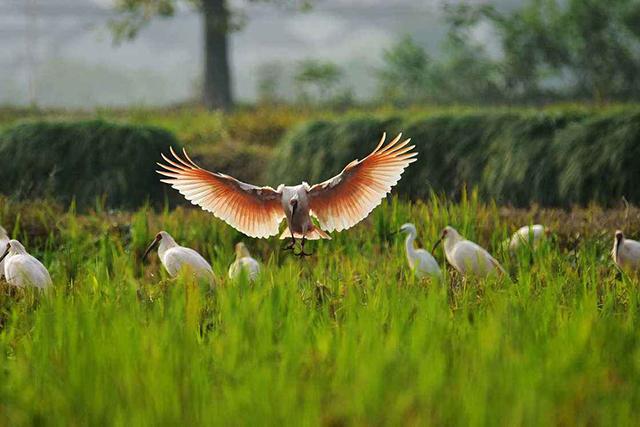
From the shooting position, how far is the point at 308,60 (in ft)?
73.6

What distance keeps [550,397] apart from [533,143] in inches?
265

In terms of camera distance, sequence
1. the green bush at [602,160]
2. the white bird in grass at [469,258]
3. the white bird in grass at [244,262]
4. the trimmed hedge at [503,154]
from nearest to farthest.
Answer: the white bird in grass at [244,262], the white bird in grass at [469,258], the green bush at [602,160], the trimmed hedge at [503,154]

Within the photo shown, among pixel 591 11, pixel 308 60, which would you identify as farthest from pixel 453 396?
pixel 308 60

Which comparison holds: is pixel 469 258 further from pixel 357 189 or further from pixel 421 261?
pixel 357 189

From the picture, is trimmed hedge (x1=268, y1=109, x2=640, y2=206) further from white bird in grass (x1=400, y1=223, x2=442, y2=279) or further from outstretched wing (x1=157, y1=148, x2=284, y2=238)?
outstretched wing (x1=157, y1=148, x2=284, y2=238)

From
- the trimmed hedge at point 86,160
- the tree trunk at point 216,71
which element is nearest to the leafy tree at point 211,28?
the tree trunk at point 216,71

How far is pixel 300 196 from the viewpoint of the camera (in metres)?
4.54

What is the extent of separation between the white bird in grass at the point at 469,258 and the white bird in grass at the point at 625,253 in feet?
2.12

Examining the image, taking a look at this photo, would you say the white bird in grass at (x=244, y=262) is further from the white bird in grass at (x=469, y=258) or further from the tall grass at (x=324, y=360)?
the white bird in grass at (x=469, y=258)

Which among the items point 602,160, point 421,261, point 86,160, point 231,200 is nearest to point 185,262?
point 231,200

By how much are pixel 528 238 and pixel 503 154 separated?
356 centimetres

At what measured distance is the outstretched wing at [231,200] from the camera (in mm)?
4781

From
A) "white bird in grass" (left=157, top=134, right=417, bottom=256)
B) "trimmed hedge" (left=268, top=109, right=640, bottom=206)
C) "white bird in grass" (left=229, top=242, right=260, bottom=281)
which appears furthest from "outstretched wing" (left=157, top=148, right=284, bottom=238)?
"trimmed hedge" (left=268, top=109, right=640, bottom=206)

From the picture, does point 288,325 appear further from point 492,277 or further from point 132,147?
point 132,147
